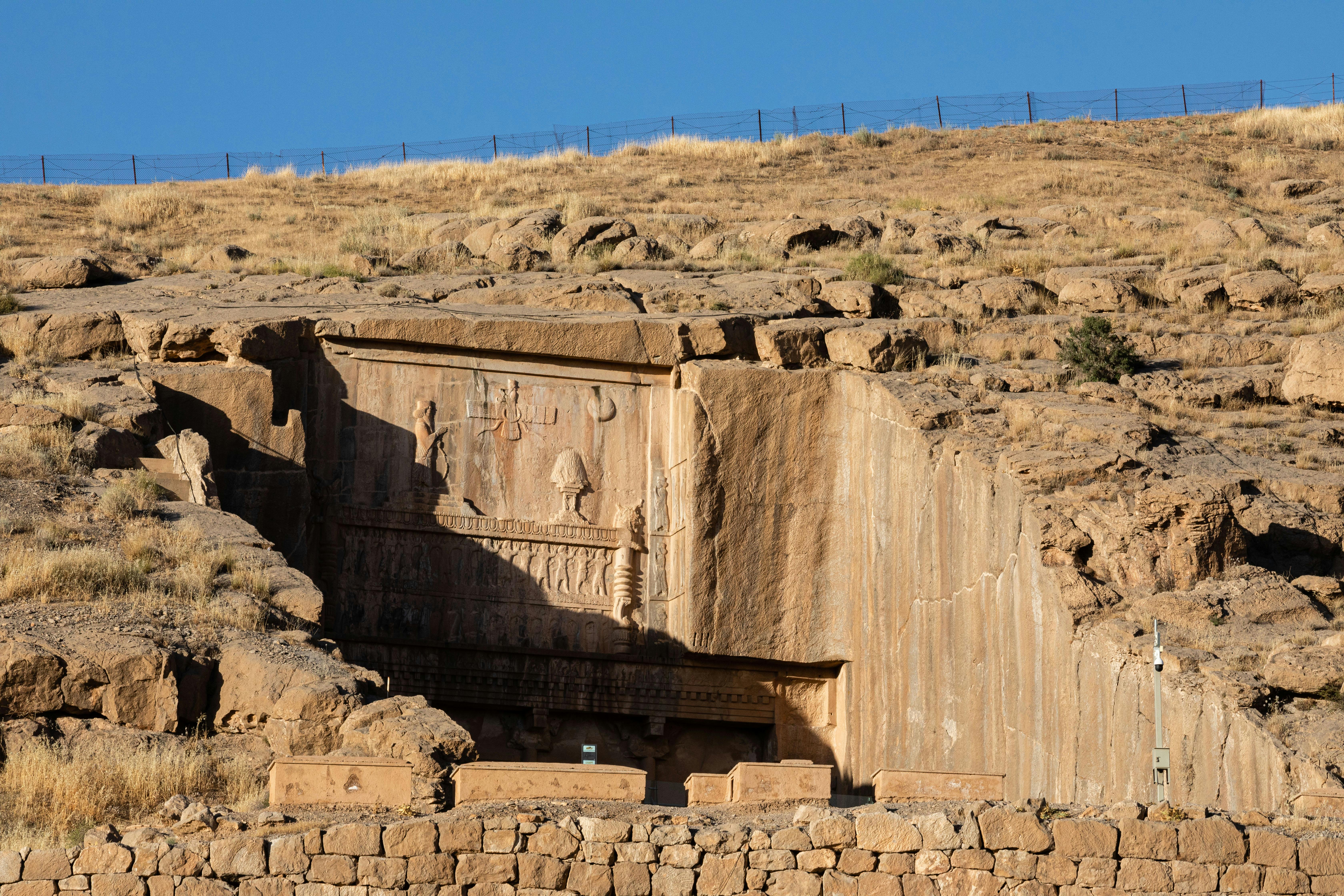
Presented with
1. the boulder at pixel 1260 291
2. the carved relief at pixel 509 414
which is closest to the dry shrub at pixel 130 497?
the carved relief at pixel 509 414

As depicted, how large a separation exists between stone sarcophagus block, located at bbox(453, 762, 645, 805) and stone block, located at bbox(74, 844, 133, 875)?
6.39 feet

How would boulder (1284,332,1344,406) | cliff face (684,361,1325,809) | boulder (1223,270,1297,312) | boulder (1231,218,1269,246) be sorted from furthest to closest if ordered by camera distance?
1. boulder (1231,218,1269,246)
2. boulder (1223,270,1297,312)
3. boulder (1284,332,1344,406)
4. cliff face (684,361,1325,809)

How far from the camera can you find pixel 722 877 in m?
9.90

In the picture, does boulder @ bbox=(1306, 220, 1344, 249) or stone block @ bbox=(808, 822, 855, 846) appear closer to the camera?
stone block @ bbox=(808, 822, 855, 846)

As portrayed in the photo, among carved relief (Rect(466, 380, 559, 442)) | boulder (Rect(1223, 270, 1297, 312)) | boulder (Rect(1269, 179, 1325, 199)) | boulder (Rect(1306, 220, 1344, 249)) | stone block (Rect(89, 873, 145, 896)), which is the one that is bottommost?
stone block (Rect(89, 873, 145, 896))

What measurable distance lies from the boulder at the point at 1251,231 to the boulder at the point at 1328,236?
700 mm

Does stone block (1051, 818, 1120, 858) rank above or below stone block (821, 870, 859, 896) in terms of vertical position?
above

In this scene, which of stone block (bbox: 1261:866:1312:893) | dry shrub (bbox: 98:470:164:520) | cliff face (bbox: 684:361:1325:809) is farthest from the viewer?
dry shrub (bbox: 98:470:164:520)

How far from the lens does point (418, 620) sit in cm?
1958

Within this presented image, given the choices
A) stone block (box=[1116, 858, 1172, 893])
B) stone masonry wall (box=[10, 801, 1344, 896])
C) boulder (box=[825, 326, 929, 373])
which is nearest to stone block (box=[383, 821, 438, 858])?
stone masonry wall (box=[10, 801, 1344, 896])

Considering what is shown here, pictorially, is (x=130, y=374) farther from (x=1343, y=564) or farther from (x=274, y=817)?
(x=1343, y=564)

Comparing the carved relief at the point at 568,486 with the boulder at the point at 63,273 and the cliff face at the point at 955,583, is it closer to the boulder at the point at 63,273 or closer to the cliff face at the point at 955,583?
the cliff face at the point at 955,583

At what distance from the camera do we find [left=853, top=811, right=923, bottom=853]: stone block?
9.96 meters

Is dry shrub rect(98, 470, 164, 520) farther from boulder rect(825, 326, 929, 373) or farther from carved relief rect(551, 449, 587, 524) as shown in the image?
boulder rect(825, 326, 929, 373)
